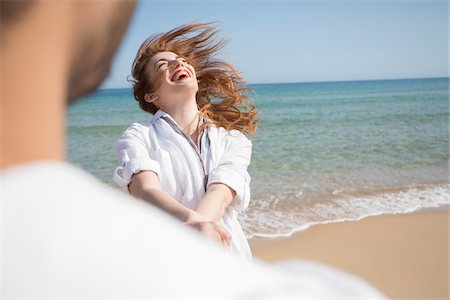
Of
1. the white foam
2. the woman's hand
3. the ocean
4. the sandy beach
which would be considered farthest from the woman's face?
the white foam

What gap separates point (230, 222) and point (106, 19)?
1896 millimetres

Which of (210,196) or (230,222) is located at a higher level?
(210,196)

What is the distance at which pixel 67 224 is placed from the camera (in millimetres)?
487

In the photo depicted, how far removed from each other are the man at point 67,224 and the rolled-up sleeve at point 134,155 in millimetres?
1787

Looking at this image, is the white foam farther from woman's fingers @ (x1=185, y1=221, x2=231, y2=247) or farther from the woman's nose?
woman's fingers @ (x1=185, y1=221, x2=231, y2=247)

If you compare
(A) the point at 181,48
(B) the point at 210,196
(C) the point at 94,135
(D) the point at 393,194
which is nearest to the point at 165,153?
(B) the point at 210,196

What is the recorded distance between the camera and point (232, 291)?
0.49m

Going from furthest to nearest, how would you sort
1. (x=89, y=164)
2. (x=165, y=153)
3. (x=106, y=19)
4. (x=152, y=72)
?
(x=89, y=164), (x=152, y=72), (x=165, y=153), (x=106, y=19)

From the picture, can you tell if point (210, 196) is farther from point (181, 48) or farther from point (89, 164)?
point (89, 164)

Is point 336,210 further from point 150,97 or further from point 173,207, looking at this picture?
point 173,207

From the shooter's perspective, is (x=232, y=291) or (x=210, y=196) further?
(x=210, y=196)

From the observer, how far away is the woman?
232 centimetres

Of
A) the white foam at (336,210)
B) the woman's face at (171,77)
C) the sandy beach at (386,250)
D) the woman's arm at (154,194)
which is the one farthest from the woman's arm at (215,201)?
the white foam at (336,210)

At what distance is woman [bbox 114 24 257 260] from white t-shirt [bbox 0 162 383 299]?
1.47 meters
